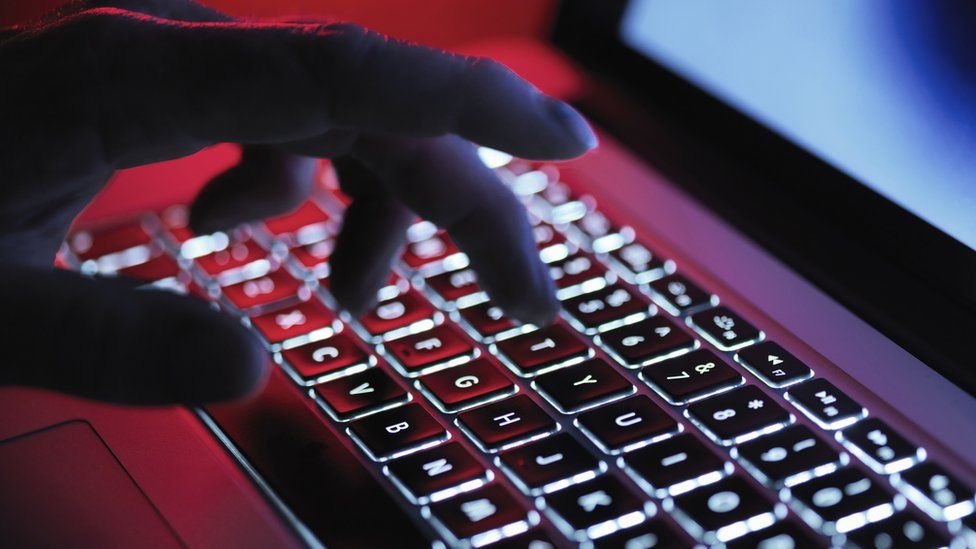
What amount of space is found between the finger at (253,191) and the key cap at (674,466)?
250 mm

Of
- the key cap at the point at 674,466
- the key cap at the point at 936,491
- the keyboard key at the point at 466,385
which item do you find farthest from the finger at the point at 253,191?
the key cap at the point at 936,491

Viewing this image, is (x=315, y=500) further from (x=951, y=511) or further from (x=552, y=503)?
(x=951, y=511)

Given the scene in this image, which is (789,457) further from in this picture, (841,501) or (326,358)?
(326,358)

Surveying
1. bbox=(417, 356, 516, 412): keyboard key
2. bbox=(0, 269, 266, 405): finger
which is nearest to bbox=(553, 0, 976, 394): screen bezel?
bbox=(417, 356, 516, 412): keyboard key

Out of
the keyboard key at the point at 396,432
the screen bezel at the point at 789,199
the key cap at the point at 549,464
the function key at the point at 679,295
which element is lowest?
the keyboard key at the point at 396,432

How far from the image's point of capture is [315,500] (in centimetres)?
45

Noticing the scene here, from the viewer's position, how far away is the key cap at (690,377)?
0.50 metres

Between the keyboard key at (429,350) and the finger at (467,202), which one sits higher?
the finger at (467,202)

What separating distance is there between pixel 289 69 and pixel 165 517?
198 millimetres

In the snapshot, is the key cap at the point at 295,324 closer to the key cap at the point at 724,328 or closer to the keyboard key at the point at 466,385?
the keyboard key at the point at 466,385

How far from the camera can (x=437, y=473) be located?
46 cm

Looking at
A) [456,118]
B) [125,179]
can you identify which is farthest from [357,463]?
[125,179]

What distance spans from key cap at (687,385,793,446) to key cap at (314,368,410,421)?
145 millimetres

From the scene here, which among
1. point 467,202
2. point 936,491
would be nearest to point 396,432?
point 467,202
